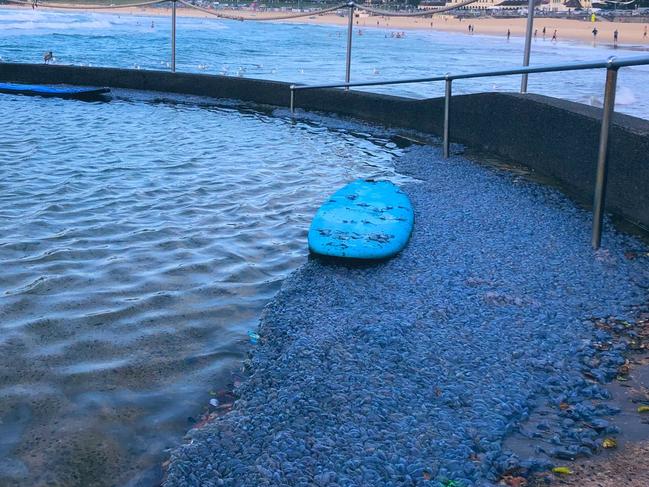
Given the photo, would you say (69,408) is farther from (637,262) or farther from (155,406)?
(637,262)

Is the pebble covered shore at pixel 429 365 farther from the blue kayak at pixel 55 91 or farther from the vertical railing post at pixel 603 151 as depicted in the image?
the blue kayak at pixel 55 91

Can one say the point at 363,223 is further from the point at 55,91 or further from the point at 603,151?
the point at 55,91

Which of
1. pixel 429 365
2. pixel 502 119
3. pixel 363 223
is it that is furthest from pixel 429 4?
pixel 429 365

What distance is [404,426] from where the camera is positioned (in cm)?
269

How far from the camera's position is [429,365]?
10.5 ft

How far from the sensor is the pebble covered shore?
8.18ft

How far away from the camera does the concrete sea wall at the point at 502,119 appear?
17.4 ft

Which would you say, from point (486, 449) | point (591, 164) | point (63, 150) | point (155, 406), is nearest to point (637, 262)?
point (591, 164)

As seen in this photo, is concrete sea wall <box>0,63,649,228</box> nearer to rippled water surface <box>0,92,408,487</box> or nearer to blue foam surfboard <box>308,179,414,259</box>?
rippled water surface <box>0,92,408,487</box>

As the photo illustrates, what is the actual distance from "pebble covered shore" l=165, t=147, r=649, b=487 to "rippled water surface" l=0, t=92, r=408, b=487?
0.26m

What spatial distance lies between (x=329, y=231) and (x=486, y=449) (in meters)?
2.62

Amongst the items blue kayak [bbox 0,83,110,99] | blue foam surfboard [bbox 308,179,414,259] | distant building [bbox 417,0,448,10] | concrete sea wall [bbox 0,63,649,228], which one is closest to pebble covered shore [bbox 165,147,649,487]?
blue foam surfboard [bbox 308,179,414,259]

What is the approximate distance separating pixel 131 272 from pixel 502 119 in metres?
4.86

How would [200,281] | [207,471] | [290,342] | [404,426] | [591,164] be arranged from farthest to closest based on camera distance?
[591,164]
[200,281]
[290,342]
[404,426]
[207,471]
